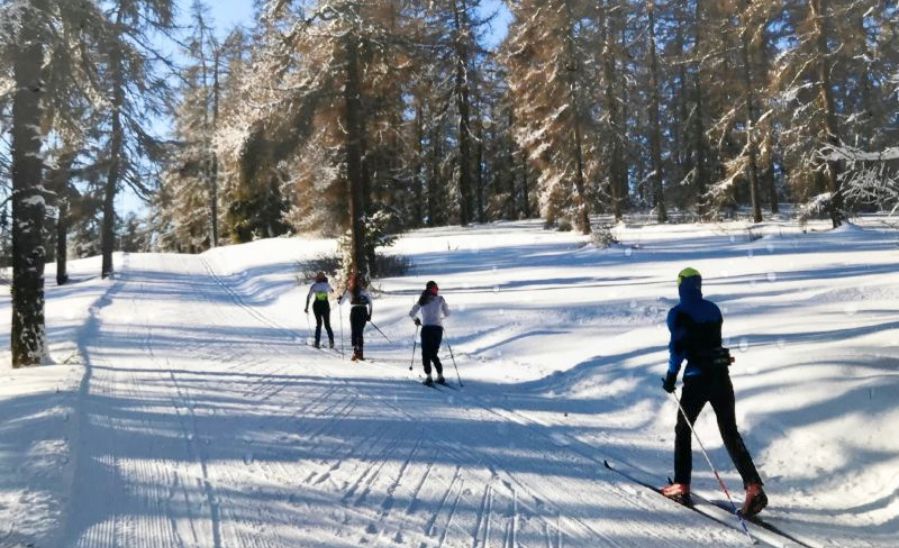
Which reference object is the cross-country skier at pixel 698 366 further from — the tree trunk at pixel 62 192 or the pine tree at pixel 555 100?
the pine tree at pixel 555 100

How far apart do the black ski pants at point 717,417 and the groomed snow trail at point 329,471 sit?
0.42 meters

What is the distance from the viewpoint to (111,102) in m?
11.8

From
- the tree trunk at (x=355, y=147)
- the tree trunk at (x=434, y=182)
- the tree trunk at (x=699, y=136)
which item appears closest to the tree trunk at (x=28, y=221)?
the tree trunk at (x=355, y=147)

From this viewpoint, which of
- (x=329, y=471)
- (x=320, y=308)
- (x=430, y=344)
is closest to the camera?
(x=329, y=471)

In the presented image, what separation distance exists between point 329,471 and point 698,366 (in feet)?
10.7

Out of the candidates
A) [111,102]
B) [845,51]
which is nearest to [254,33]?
[111,102]

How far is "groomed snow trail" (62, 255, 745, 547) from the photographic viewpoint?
4.67 metres

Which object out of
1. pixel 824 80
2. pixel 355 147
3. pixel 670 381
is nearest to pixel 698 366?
pixel 670 381

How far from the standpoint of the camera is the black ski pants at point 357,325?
12.8 meters

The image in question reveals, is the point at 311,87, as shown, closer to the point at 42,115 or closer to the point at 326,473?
the point at 42,115

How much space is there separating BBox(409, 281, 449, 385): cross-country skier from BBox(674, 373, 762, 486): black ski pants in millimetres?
5206

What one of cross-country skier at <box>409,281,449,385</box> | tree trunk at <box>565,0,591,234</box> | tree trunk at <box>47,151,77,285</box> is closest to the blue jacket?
cross-country skier at <box>409,281,449,385</box>

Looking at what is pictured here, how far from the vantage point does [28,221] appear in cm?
1113

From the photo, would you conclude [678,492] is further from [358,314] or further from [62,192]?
[62,192]
